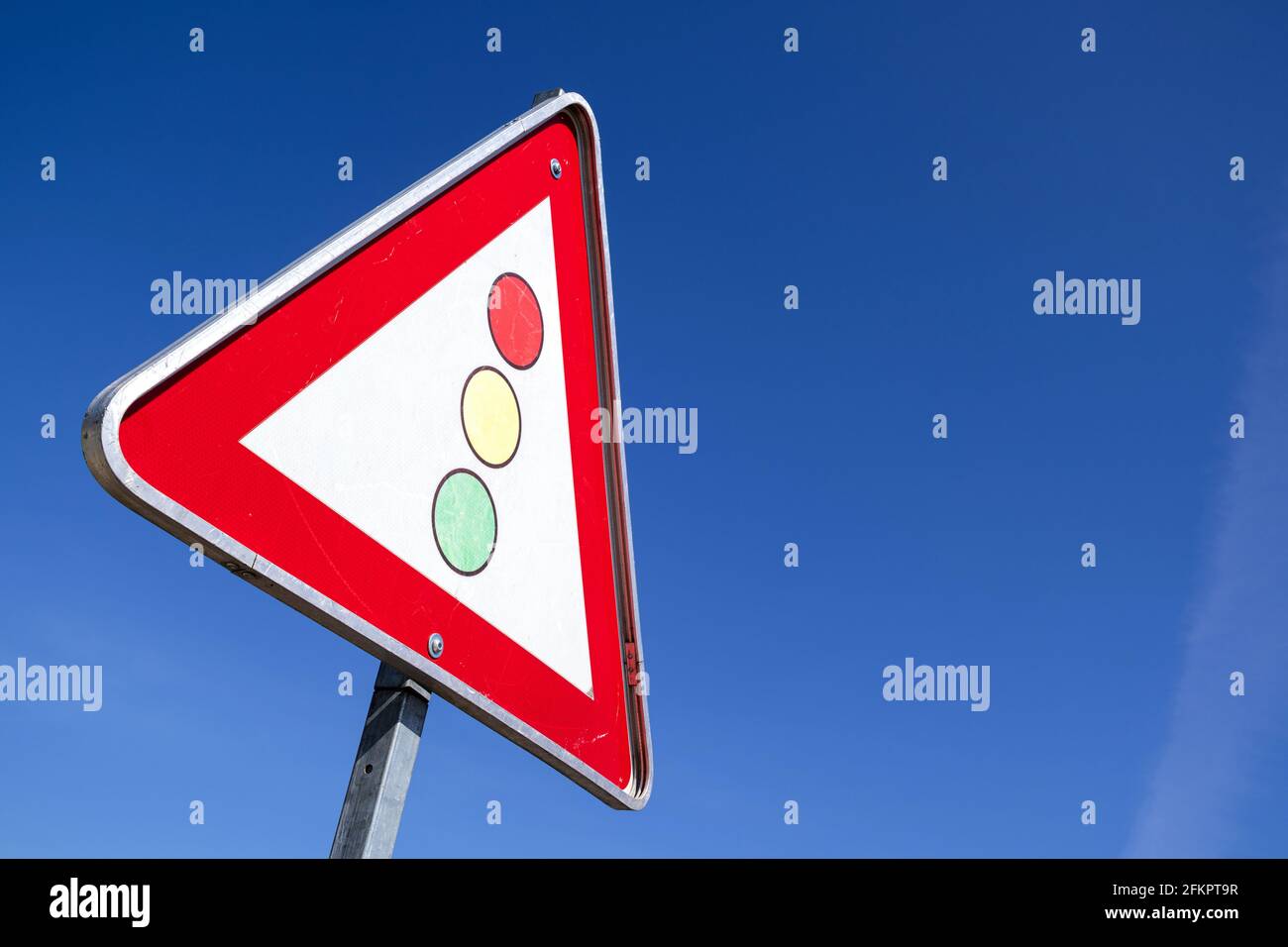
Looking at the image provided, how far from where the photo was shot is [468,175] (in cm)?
162

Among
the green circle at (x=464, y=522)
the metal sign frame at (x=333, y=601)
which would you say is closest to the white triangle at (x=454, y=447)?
the green circle at (x=464, y=522)

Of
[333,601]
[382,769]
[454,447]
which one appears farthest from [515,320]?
[382,769]

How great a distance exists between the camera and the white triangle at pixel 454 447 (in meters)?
1.29

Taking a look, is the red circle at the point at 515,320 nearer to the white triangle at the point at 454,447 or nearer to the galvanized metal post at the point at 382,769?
the white triangle at the point at 454,447

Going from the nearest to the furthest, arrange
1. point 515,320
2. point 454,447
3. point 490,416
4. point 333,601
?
point 333,601 < point 454,447 < point 490,416 < point 515,320

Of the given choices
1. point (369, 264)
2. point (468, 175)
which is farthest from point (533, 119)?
point (369, 264)

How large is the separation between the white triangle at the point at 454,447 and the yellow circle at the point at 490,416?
0.05 feet

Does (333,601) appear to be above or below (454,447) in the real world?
below

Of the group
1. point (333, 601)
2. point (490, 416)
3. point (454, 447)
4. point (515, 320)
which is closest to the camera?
point (333, 601)

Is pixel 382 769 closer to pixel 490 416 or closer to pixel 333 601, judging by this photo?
pixel 333 601

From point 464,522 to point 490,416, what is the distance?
20cm

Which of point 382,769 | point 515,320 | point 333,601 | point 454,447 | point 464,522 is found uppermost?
point 515,320

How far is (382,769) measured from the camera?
1.29m

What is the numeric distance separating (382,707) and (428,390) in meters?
0.45
